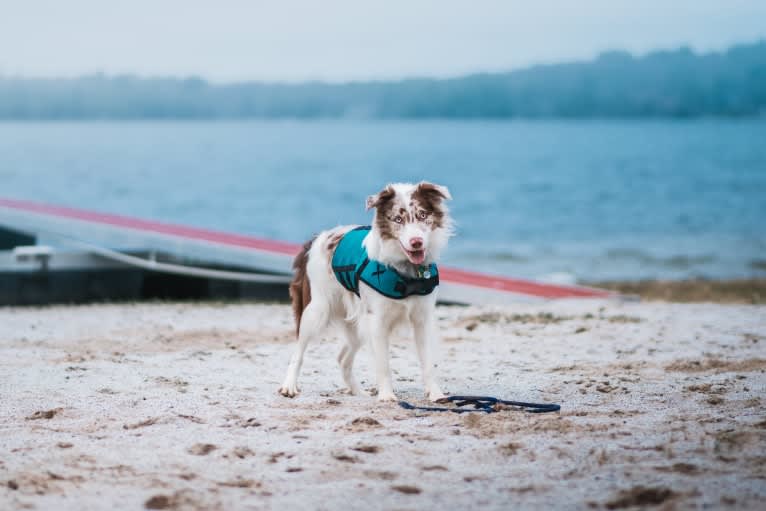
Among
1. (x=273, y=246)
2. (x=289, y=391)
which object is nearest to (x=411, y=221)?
(x=289, y=391)

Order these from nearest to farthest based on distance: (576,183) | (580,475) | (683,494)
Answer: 1. (683,494)
2. (580,475)
3. (576,183)

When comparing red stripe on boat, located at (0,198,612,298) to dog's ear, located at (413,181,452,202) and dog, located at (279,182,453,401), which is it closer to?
dog, located at (279,182,453,401)

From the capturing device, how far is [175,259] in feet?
32.9

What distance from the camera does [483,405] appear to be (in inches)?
170

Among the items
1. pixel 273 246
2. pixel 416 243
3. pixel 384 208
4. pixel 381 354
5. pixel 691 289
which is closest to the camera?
pixel 416 243

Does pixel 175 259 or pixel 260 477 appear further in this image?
pixel 175 259

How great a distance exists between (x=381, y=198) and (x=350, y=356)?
2.88ft

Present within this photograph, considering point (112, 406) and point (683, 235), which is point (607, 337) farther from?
point (683, 235)

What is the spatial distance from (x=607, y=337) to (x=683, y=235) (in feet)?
49.5

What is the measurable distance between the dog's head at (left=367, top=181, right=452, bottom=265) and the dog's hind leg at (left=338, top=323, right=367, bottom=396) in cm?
56

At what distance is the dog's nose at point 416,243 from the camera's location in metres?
4.20

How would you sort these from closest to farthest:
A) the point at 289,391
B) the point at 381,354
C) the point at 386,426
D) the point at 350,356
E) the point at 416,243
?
the point at 386,426 → the point at 416,243 → the point at 381,354 → the point at 289,391 → the point at 350,356

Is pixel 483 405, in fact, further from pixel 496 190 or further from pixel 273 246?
pixel 496 190

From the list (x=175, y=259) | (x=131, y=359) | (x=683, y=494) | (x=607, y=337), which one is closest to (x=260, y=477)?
(x=683, y=494)
